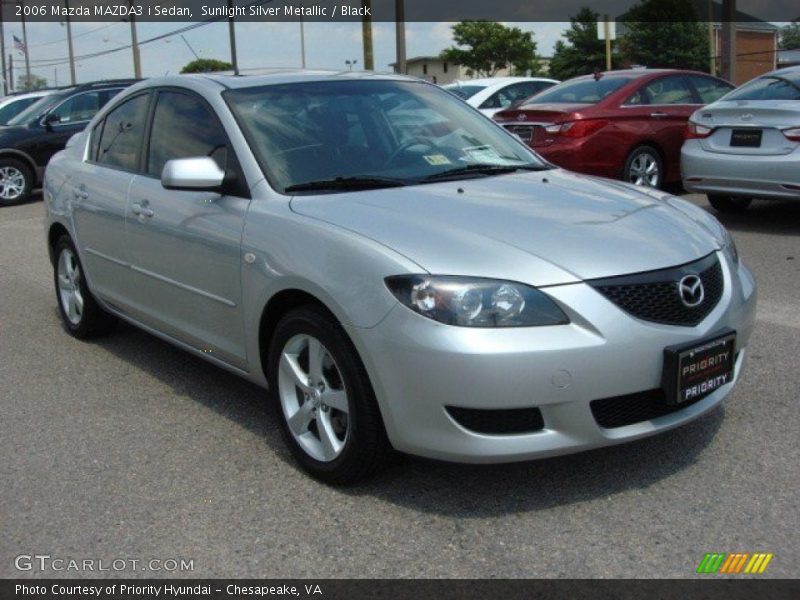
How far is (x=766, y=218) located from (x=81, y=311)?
6701 mm

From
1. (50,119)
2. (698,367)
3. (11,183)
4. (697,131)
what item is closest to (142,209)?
(698,367)

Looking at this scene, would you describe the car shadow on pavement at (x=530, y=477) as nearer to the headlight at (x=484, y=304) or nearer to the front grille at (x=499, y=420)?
the front grille at (x=499, y=420)

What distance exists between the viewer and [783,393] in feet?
14.8

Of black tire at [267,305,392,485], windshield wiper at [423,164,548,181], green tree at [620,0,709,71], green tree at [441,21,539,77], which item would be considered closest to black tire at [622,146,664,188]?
windshield wiper at [423,164,548,181]

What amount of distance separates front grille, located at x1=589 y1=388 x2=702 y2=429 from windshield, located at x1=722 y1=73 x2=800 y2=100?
19.6 ft

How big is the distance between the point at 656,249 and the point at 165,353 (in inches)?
131

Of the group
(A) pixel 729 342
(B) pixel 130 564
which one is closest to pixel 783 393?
(A) pixel 729 342

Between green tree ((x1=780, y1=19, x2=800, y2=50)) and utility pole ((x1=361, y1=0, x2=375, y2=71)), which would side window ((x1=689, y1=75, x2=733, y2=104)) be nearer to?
utility pole ((x1=361, y1=0, x2=375, y2=71))

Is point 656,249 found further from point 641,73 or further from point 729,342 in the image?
point 641,73

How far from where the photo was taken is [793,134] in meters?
8.16

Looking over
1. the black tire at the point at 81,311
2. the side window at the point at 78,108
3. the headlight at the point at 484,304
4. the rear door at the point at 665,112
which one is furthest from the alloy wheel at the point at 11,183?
the headlight at the point at 484,304

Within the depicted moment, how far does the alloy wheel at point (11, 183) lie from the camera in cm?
1530

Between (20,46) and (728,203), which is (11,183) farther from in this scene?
(20,46)

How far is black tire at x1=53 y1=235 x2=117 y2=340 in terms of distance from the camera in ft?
19.7
